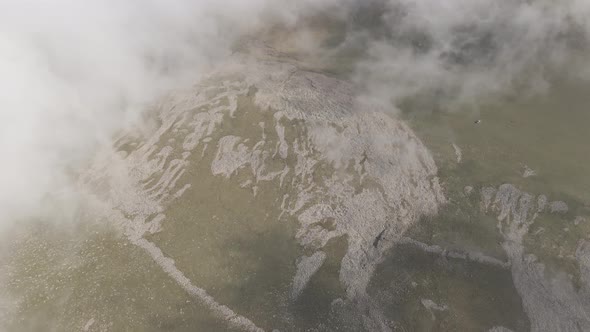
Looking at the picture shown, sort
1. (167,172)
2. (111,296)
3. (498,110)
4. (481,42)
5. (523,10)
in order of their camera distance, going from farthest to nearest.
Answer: (523,10) < (481,42) < (498,110) < (167,172) < (111,296)

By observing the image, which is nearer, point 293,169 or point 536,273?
point 536,273

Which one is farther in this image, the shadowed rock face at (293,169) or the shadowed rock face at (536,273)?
the shadowed rock face at (293,169)

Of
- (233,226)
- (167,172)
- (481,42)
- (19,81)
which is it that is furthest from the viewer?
(481,42)

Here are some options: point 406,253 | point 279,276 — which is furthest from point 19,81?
point 406,253

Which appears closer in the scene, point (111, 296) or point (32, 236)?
point (111, 296)

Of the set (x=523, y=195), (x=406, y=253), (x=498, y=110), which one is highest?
(x=498, y=110)

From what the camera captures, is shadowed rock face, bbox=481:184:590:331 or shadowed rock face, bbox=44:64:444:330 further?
shadowed rock face, bbox=44:64:444:330

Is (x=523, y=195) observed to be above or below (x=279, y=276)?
above

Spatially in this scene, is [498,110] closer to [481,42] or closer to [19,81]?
[481,42]

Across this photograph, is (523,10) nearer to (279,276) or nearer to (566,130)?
(566,130)

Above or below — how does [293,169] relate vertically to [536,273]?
below
